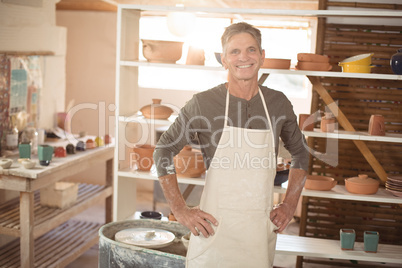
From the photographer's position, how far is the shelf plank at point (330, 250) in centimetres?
370

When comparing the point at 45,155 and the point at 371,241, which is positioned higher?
the point at 45,155

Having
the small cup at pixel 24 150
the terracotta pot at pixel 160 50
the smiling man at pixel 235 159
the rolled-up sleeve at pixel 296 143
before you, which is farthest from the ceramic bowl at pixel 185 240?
the small cup at pixel 24 150

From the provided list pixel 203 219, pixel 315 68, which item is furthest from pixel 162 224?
pixel 315 68

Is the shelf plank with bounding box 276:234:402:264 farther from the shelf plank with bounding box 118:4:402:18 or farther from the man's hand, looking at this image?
the shelf plank with bounding box 118:4:402:18

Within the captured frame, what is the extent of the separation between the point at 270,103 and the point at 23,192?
233 cm

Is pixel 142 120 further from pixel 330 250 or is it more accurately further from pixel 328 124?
pixel 330 250

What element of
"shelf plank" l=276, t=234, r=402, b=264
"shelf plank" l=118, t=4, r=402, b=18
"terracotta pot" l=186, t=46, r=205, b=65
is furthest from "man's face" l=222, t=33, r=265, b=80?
"shelf plank" l=276, t=234, r=402, b=264

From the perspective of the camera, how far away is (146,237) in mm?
2982

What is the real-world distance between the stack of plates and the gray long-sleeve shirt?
1.58 meters

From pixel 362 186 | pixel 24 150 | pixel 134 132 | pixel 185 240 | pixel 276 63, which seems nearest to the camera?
pixel 185 240

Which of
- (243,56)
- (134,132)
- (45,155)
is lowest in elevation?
(45,155)

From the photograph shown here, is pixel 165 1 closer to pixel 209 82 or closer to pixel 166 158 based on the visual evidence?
pixel 209 82

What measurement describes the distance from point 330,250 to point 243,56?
2.12m

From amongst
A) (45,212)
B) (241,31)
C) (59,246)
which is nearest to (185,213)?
(241,31)
